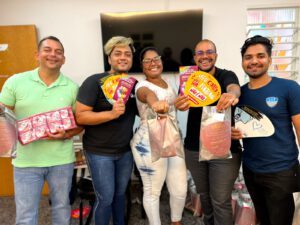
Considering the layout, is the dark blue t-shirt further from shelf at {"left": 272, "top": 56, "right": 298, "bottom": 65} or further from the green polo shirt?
shelf at {"left": 272, "top": 56, "right": 298, "bottom": 65}

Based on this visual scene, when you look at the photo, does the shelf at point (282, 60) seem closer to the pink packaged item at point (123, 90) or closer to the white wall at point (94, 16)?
the white wall at point (94, 16)

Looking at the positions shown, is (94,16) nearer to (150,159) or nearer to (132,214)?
(150,159)

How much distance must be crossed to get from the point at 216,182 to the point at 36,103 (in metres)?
1.09

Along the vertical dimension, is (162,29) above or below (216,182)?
above

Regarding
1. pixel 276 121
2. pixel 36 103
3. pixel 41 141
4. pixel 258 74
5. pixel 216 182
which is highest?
pixel 258 74

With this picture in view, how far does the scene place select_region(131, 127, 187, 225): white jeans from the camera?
1315mm

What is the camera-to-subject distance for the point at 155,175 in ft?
4.41

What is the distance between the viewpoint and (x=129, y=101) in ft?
4.33

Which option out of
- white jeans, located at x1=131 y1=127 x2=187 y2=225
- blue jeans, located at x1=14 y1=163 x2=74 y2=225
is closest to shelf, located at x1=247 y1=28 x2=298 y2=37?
white jeans, located at x1=131 y1=127 x2=187 y2=225

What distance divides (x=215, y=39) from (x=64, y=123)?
189 centimetres

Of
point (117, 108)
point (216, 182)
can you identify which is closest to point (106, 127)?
point (117, 108)

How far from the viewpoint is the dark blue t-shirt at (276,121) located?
1.00 m

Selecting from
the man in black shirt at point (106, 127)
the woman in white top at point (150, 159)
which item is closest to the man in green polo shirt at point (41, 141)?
the man in black shirt at point (106, 127)

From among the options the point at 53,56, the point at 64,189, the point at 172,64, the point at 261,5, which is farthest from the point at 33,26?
the point at 261,5
